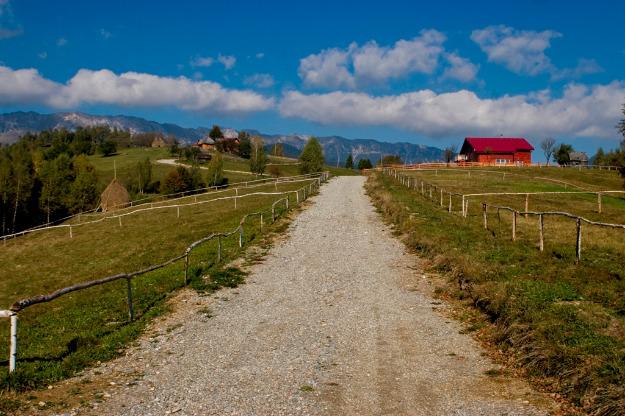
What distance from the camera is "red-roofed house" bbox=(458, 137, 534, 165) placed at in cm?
12512

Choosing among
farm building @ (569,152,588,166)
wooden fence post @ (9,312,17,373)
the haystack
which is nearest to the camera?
wooden fence post @ (9,312,17,373)

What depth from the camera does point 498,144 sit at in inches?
5054

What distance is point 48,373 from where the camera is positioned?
10141 mm

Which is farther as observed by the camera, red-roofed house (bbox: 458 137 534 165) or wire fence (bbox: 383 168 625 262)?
red-roofed house (bbox: 458 137 534 165)

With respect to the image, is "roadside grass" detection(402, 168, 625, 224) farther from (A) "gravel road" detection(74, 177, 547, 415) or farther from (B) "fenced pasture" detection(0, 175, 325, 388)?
(A) "gravel road" detection(74, 177, 547, 415)

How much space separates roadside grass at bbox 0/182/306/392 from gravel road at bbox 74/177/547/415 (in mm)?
1143

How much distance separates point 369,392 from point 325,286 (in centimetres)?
878

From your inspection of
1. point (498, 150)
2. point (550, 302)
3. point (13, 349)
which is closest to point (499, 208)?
point (550, 302)

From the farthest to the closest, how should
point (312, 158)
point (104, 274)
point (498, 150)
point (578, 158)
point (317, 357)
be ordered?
point (578, 158)
point (498, 150)
point (312, 158)
point (104, 274)
point (317, 357)

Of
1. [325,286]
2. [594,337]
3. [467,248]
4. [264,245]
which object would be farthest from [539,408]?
[264,245]

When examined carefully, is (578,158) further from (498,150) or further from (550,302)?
(550,302)

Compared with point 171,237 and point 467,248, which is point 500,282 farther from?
point 171,237

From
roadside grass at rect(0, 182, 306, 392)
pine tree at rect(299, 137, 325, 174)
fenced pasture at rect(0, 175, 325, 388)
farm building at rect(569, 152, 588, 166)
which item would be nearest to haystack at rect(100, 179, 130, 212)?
pine tree at rect(299, 137, 325, 174)

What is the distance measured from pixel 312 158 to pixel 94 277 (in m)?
77.5
